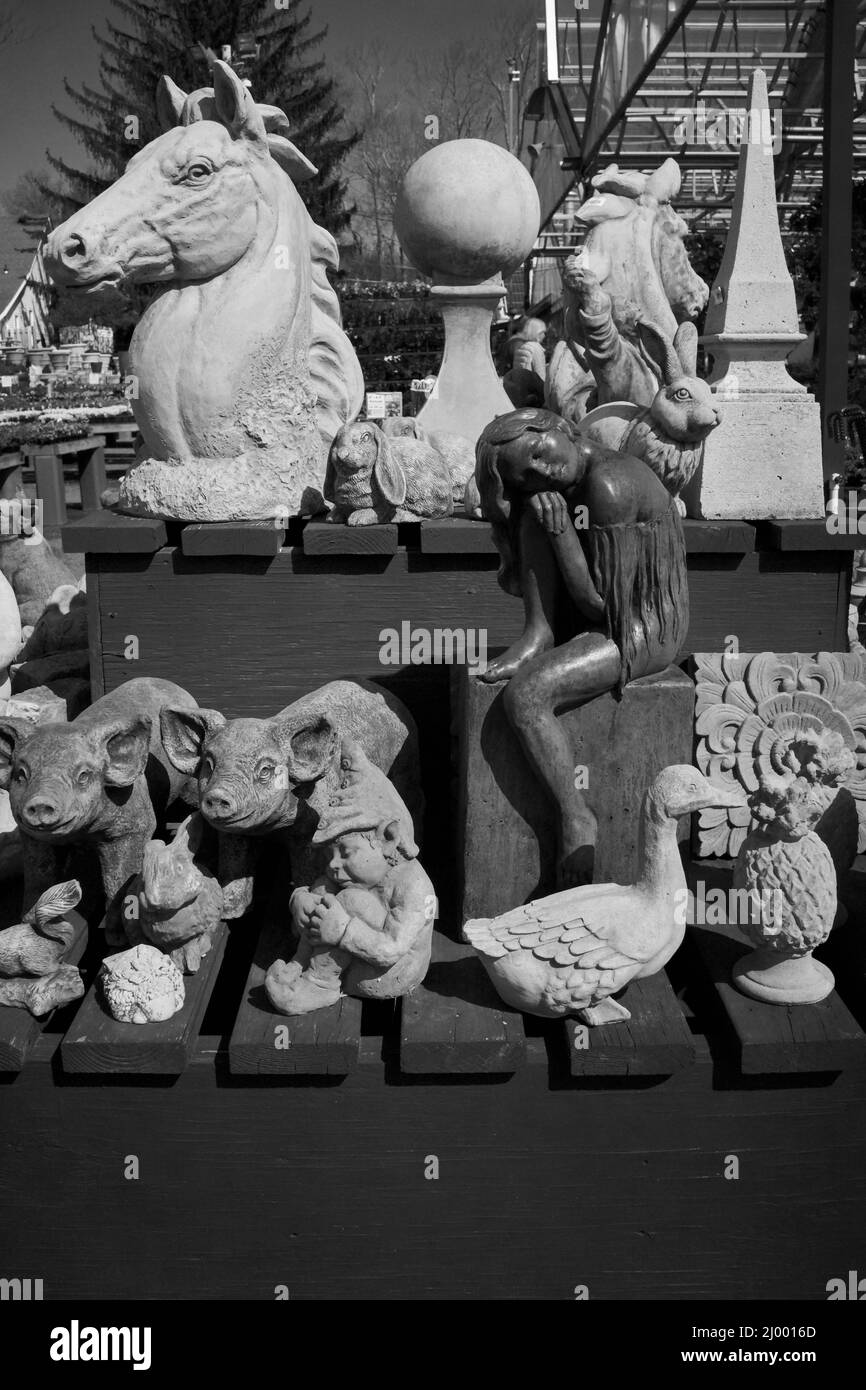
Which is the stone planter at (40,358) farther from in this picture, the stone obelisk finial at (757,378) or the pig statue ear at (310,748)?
the pig statue ear at (310,748)

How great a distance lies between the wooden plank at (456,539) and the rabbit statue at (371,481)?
166mm

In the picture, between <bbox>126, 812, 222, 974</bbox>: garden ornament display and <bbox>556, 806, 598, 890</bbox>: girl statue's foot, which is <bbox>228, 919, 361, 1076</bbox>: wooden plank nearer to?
<bbox>126, 812, 222, 974</bbox>: garden ornament display

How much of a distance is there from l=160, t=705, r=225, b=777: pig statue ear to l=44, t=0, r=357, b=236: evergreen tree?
68.0ft

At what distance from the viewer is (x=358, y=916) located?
257 cm

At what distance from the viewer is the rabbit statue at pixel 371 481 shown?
12.4 ft

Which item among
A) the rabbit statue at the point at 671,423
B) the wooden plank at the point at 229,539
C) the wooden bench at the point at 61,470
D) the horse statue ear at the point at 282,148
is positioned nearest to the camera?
the rabbit statue at the point at 671,423

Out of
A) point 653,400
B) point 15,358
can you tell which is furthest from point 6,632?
point 15,358

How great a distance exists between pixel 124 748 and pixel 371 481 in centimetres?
131

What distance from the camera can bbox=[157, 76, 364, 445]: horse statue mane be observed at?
4180 mm

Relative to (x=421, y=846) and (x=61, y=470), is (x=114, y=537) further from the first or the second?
(x=61, y=470)

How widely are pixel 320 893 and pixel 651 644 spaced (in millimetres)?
973

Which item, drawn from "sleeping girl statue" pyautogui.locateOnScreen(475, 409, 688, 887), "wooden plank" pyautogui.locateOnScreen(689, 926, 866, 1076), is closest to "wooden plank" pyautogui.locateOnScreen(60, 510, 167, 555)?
"sleeping girl statue" pyautogui.locateOnScreen(475, 409, 688, 887)

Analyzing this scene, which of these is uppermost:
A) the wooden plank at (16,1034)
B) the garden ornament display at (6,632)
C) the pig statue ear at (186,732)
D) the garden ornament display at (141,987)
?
the garden ornament display at (6,632)

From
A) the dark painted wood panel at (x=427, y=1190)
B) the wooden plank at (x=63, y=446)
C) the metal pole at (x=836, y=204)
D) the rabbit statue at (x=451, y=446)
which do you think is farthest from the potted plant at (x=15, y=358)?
the dark painted wood panel at (x=427, y=1190)
